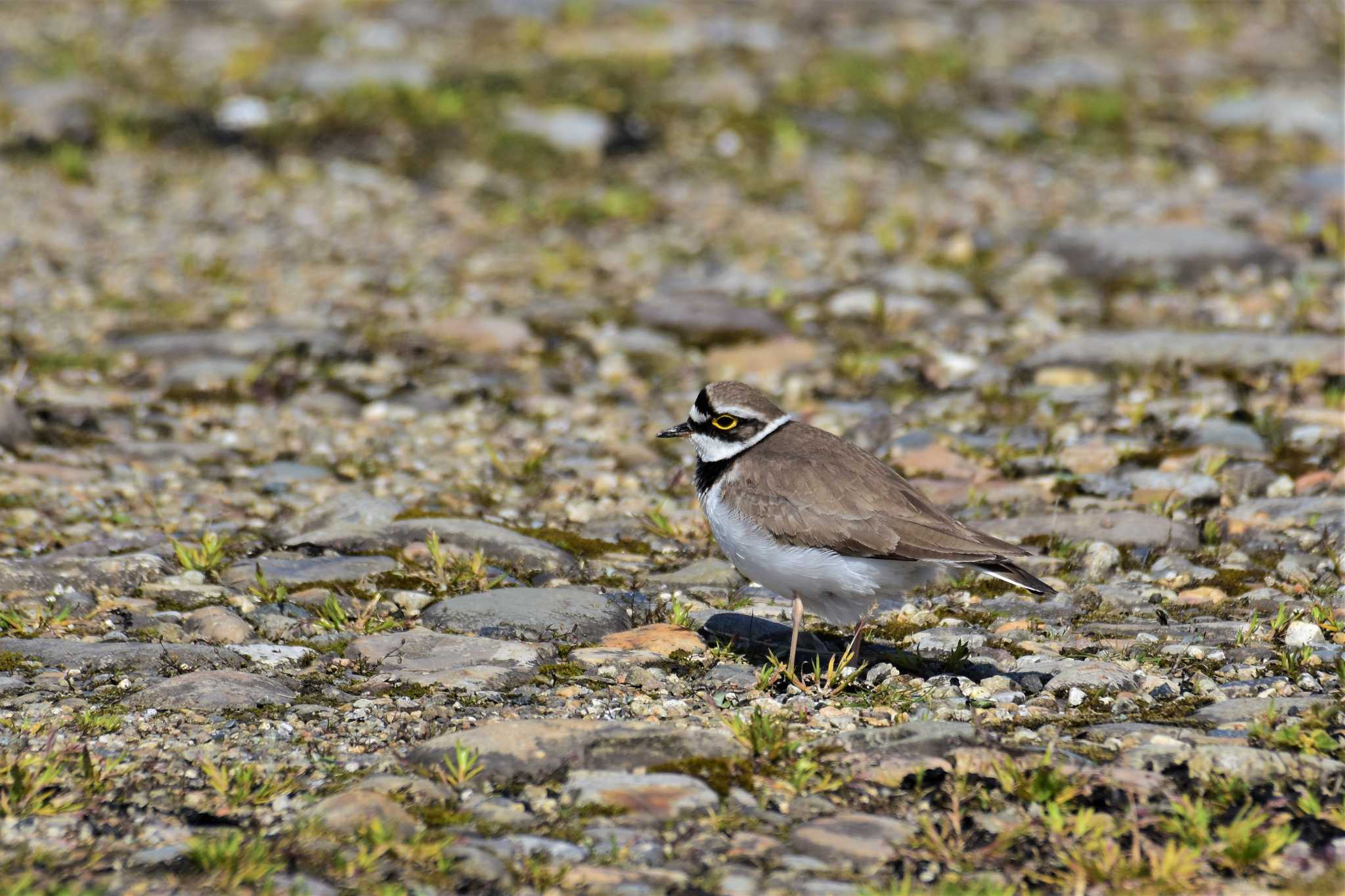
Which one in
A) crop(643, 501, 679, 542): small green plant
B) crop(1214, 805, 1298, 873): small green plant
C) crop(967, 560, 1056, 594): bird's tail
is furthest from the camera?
crop(643, 501, 679, 542): small green plant

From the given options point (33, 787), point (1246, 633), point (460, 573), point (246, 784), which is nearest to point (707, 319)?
point (460, 573)

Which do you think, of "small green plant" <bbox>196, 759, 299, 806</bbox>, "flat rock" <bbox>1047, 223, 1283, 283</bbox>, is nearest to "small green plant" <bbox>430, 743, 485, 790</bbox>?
"small green plant" <bbox>196, 759, 299, 806</bbox>

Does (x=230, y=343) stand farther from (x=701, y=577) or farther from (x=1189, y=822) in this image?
(x=1189, y=822)

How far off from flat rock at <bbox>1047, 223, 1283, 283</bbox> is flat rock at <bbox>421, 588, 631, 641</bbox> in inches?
276

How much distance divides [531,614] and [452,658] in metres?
0.60

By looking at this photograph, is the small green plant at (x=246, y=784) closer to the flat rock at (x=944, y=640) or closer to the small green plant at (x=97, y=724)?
the small green plant at (x=97, y=724)

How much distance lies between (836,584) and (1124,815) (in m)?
→ 1.78

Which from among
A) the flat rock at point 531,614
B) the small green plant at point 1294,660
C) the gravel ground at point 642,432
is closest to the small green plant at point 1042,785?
the gravel ground at point 642,432

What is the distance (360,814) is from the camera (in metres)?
4.96

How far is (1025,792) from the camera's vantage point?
17.1 feet

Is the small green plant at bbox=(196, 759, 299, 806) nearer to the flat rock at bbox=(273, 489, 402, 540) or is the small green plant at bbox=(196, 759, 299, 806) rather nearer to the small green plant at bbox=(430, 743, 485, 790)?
the small green plant at bbox=(430, 743, 485, 790)

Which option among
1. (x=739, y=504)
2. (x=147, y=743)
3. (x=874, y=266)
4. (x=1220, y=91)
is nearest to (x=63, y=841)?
(x=147, y=743)

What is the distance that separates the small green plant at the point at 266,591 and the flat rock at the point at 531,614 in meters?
0.68

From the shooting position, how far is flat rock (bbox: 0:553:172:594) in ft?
23.9
